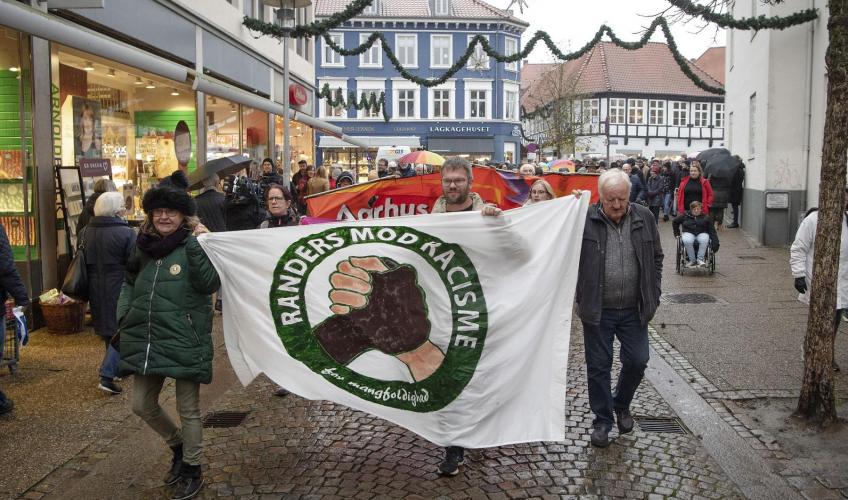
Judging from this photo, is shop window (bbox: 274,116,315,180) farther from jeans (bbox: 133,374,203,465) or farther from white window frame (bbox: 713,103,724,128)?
white window frame (bbox: 713,103,724,128)

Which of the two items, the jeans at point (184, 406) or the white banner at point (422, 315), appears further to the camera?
the white banner at point (422, 315)

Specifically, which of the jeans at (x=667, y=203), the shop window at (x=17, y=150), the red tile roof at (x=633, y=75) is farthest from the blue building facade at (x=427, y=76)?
the shop window at (x=17, y=150)

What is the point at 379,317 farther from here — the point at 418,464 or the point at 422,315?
the point at 418,464

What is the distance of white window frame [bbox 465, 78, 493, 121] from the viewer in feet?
185

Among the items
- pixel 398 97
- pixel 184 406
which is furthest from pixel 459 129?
pixel 184 406

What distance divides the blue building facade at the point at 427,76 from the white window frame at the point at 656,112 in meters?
A: 13.3

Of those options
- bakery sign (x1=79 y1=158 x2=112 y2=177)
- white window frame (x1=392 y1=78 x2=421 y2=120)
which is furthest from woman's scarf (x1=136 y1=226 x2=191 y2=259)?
white window frame (x1=392 y1=78 x2=421 y2=120)

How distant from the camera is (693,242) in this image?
13773mm

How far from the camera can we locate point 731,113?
965 inches

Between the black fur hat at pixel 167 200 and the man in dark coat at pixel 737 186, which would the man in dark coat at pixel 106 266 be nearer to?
the black fur hat at pixel 167 200

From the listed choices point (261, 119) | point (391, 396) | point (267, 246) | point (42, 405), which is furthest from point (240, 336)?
point (261, 119)

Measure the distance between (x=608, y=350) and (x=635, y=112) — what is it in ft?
198

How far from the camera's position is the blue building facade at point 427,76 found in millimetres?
55812

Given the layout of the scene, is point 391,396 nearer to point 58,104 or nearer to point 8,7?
point 8,7
